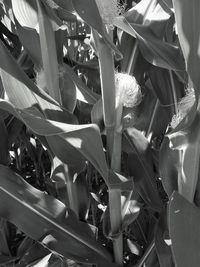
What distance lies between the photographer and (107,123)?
65 cm

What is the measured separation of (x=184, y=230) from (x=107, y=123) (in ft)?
0.70

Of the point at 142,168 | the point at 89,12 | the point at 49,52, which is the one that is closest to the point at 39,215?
the point at 142,168

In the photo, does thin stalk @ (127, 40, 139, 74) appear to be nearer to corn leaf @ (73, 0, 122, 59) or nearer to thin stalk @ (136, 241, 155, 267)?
corn leaf @ (73, 0, 122, 59)

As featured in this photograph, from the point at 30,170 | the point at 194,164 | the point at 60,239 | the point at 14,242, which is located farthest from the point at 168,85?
the point at 30,170

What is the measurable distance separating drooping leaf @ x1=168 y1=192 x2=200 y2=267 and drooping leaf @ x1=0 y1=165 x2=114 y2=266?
216 millimetres

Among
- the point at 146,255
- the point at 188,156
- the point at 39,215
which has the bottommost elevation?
the point at 146,255

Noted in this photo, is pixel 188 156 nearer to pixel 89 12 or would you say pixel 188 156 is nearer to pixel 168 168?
pixel 168 168

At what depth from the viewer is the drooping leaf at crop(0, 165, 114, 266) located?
0.78m

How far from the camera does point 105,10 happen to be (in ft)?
1.85

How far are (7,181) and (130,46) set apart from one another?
363mm

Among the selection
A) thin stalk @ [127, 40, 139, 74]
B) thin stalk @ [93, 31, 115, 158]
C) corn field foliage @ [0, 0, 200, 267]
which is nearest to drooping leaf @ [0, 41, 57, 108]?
corn field foliage @ [0, 0, 200, 267]

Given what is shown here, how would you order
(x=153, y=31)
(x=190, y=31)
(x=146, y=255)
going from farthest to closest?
(x=146, y=255)
(x=153, y=31)
(x=190, y=31)

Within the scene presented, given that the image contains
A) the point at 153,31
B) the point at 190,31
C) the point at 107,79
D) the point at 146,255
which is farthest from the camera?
the point at 146,255

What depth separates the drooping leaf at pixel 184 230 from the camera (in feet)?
2.00
